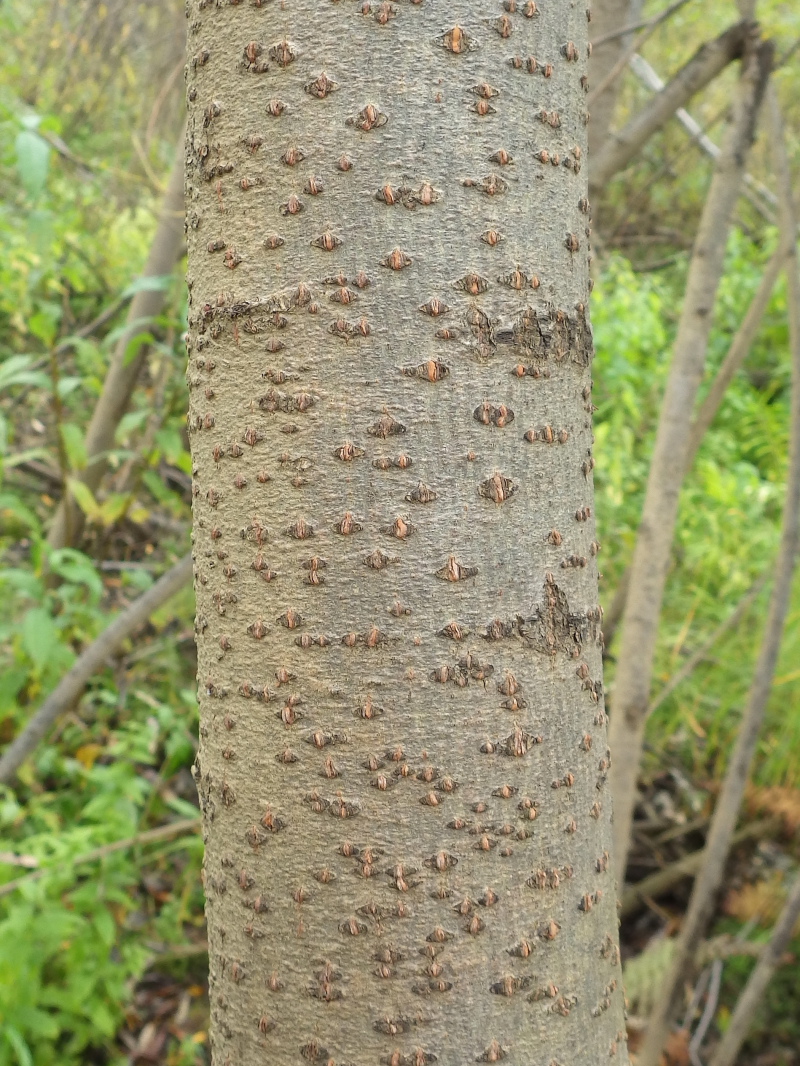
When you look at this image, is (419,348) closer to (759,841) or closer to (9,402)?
(759,841)

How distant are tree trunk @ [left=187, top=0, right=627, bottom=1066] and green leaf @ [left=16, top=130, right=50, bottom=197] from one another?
1.39m

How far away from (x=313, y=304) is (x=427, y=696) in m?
0.25

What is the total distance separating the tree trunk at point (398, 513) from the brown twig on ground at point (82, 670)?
5.61ft

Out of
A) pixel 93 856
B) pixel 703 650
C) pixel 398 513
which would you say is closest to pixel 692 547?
pixel 703 650

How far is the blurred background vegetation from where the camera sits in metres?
2.04

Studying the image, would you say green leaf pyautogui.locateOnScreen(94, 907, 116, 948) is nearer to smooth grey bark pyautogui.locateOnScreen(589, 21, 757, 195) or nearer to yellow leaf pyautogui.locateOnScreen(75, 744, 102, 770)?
yellow leaf pyautogui.locateOnScreen(75, 744, 102, 770)

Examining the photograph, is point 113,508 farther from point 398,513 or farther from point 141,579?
point 398,513

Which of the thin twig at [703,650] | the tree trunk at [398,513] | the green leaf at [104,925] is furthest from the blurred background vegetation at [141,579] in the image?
the tree trunk at [398,513]

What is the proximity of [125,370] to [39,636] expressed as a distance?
2.94 feet

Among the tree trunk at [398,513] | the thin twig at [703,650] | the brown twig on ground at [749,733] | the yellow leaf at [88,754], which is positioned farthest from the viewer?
the yellow leaf at [88,754]

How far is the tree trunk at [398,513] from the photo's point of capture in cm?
55

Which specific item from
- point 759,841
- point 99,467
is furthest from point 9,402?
point 759,841

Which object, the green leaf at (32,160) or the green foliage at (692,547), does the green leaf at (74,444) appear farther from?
the green foliage at (692,547)

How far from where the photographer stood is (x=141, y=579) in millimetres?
2301
